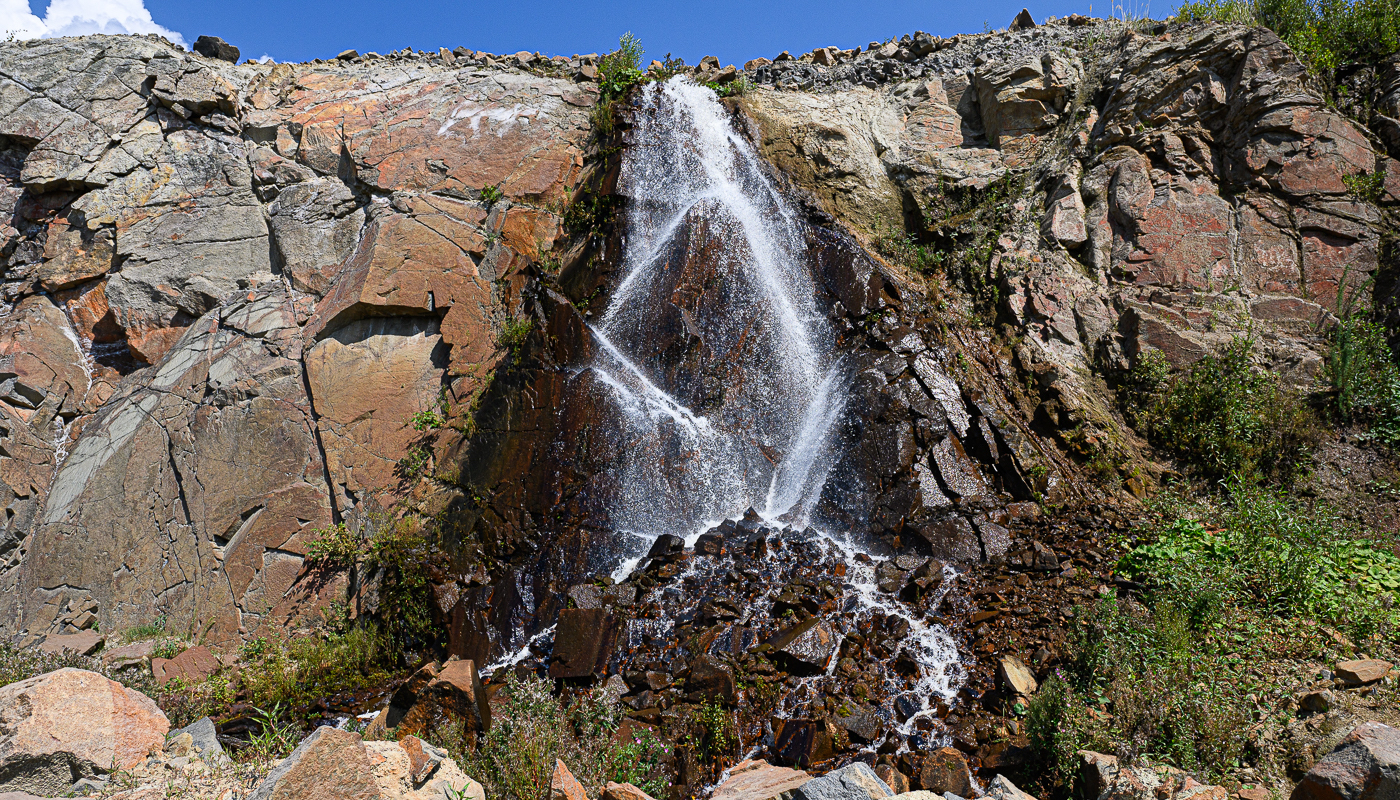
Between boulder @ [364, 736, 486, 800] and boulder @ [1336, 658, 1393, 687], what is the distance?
549cm

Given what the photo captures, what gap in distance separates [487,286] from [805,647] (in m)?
6.96

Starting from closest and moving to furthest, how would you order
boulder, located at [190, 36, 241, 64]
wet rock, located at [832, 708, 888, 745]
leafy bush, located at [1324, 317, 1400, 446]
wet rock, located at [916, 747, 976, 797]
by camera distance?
wet rock, located at [916, 747, 976, 797] → wet rock, located at [832, 708, 888, 745] → leafy bush, located at [1324, 317, 1400, 446] → boulder, located at [190, 36, 241, 64]

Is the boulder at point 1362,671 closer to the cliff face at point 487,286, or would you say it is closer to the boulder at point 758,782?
the cliff face at point 487,286

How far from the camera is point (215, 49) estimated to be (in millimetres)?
11906

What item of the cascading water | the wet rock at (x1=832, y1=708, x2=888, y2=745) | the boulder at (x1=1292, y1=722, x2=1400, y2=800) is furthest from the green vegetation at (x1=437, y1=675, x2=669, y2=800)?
the boulder at (x1=1292, y1=722, x2=1400, y2=800)

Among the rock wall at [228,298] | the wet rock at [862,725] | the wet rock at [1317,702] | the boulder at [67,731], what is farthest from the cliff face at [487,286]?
the boulder at [67,731]

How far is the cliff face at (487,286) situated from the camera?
8070mm

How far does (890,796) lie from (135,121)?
13.5 m

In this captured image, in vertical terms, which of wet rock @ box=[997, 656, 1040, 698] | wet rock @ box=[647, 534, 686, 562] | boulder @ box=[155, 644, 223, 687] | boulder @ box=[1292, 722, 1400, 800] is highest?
wet rock @ box=[647, 534, 686, 562]

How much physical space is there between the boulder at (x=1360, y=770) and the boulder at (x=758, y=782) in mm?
2453

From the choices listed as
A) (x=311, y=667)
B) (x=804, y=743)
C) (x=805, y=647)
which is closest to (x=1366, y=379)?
(x=805, y=647)

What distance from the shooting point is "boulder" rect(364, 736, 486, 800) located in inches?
137

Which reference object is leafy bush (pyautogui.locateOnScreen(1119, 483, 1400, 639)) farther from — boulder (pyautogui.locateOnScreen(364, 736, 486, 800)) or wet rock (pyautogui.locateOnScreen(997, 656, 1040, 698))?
boulder (pyautogui.locateOnScreen(364, 736, 486, 800))

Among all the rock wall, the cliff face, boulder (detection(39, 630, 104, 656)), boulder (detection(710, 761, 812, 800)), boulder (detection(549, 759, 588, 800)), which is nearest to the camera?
boulder (detection(549, 759, 588, 800))
